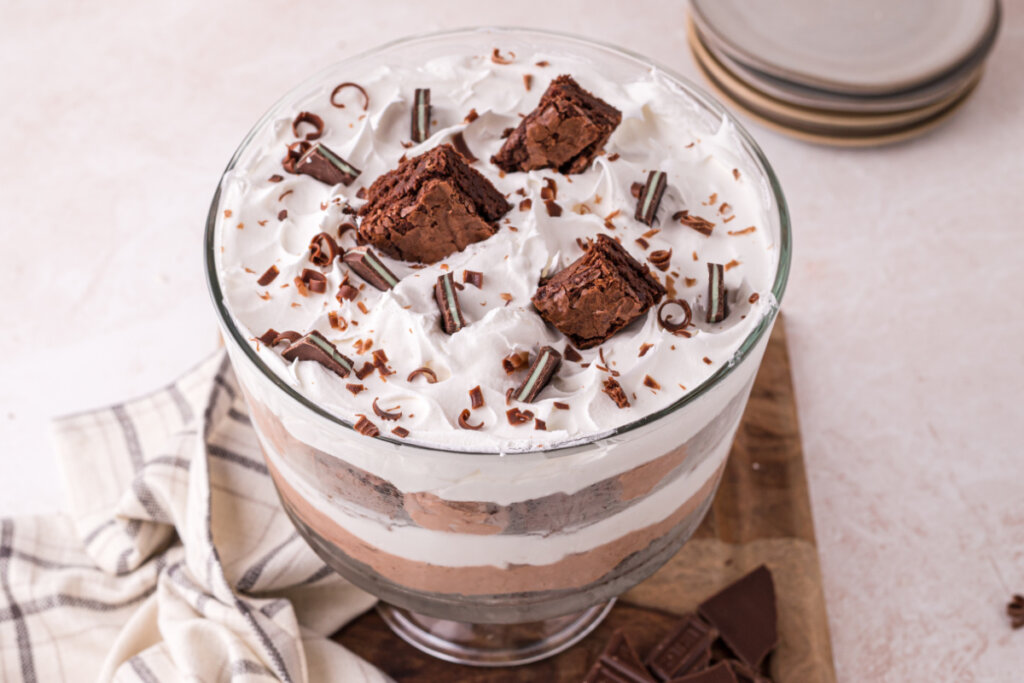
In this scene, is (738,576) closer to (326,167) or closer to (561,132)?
(561,132)

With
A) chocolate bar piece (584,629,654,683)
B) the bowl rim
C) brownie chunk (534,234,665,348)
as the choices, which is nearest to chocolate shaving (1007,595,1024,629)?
chocolate bar piece (584,629,654,683)

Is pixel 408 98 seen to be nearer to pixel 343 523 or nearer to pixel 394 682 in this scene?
pixel 343 523

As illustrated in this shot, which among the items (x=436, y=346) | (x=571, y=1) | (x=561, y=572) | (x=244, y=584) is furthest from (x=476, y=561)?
(x=571, y=1)

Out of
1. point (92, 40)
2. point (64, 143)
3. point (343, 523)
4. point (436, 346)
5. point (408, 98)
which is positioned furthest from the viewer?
point (92, 40)

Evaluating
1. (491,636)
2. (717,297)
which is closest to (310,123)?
(717,297)

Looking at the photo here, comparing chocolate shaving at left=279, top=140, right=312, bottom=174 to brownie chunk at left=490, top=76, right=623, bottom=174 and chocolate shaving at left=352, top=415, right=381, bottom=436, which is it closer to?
brownie chunk at left=490, top=76, right=623, bottom=174

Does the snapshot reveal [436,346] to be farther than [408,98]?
No

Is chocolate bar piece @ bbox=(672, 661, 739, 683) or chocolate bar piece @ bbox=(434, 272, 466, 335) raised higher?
chocolate bar piece @ bbox=(434, 272, 466, 335)
